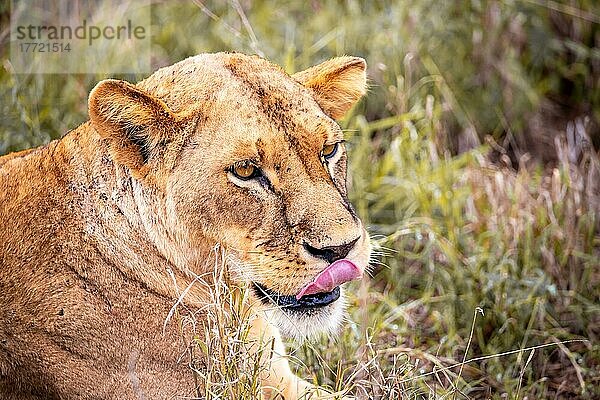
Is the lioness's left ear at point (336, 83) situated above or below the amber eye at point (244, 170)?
above

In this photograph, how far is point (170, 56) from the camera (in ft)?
19.7

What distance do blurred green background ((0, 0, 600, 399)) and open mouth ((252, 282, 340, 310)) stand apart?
0.18 metres

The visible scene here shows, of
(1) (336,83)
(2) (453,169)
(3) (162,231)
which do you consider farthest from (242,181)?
(2) (453,169)

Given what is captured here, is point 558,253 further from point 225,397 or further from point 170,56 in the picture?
point 170,56

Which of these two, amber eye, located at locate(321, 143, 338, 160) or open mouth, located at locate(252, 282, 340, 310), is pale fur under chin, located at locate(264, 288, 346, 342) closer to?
open mouth, located at locate(252, 282, 340, 310)

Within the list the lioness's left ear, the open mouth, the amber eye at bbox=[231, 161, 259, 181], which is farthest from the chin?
the lioness's left ear

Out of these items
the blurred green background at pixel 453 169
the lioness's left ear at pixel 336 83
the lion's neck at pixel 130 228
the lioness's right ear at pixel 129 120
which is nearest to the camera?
the lioness's right ear at pixel 129 120

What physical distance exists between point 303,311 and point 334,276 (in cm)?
17

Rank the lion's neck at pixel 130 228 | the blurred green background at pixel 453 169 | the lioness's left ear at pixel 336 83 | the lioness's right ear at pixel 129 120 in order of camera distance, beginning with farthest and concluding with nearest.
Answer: the blurred green background at pixel 453 169, the lioness's left ear at pixel 336 83, the lion's neck at pixel 130 228, the lioness's right ear at pixel 129 120

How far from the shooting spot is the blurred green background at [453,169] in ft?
12.8

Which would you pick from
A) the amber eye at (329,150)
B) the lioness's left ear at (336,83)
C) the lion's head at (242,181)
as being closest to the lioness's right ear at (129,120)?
the lion's head at (242,181)

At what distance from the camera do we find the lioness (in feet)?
9.25

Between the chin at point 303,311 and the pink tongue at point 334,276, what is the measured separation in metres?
0.07

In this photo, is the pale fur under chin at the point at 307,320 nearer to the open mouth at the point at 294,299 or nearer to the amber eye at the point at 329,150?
the open mouth at the point at 294,299
